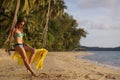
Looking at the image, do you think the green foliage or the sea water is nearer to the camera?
the sea water

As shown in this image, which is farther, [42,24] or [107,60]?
[42,24]

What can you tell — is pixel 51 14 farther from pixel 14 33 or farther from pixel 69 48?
pixel 14 33

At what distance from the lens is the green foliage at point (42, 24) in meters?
33.7

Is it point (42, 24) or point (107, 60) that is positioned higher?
point (42, 24)

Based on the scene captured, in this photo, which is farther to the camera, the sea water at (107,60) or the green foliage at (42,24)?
the green foliage at (42,24)

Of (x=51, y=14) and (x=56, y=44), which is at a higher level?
(x=51, y=14)

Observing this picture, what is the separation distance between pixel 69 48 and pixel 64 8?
61.7 ft

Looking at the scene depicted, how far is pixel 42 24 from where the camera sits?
159ft

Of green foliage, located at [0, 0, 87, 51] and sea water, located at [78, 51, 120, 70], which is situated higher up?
green foliage, located at [0, 0, 87, 51]

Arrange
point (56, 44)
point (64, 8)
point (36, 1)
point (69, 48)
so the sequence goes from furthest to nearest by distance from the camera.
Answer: point (69, 48), point (56, 44), point (64, 8), point (36, 1)

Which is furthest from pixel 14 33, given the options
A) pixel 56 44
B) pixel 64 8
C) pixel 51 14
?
pixel 56 44

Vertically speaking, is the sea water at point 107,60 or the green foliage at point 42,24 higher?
the green foliage at point 42,24

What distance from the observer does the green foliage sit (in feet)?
110

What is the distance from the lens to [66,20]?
63.8 m
